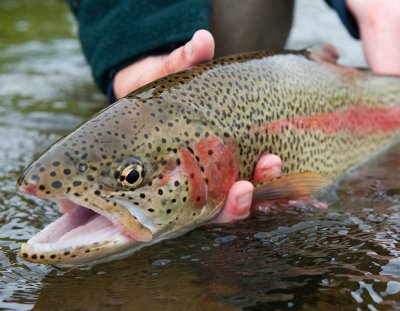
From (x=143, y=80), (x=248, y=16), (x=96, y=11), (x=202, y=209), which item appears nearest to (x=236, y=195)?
(x=202, y=209)

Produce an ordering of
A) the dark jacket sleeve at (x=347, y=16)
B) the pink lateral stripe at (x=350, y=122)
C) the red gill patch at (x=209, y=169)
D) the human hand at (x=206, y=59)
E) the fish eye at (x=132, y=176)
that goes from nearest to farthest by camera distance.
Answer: the fish eye at (x=132, y=176) < the red gill patch at (x=209, y=169) < the human hand at (x=206, y=59) < the pink lateral stripe at (x=350, y=122) < the dark jacket sleeve at (x=347, y=16)

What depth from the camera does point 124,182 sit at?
2.22 metres

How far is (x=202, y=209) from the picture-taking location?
249cm

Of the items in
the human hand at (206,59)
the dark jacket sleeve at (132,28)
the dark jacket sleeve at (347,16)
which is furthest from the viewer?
the dark jacket sleeve at (347,16)

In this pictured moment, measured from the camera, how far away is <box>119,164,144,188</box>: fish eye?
2.22m

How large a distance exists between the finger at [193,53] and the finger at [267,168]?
1.70ft

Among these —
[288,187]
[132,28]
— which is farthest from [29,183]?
[132,28]

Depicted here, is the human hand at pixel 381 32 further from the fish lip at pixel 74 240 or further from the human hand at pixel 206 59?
the fish lip at pixel 74 240

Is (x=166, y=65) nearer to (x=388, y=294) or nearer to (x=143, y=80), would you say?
(x=143, y=80)

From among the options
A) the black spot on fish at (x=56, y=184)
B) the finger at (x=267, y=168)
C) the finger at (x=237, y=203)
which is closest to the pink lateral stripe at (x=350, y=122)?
the finger at (x=267, y=168)

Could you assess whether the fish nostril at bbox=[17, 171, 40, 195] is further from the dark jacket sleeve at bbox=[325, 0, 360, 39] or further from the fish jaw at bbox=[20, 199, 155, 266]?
the dark jacket sleeve at bbox=[325, 0, 360, 39]

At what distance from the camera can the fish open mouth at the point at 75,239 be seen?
82.2 inches

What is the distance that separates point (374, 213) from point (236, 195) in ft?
2.11

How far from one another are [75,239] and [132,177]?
292 mm
